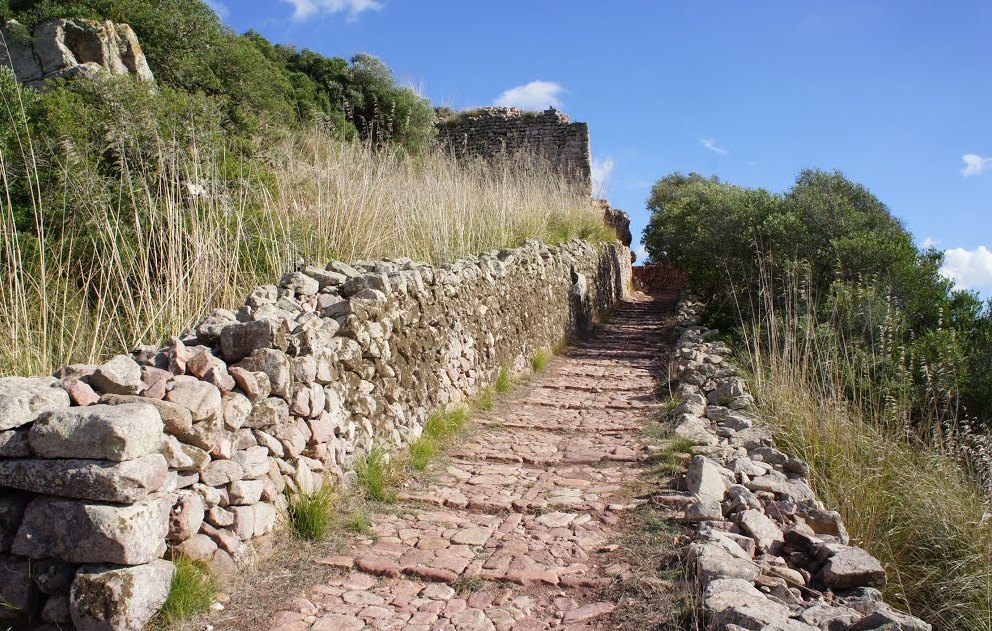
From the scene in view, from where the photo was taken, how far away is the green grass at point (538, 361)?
8719 mm

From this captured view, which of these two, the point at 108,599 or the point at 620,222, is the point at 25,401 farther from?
the point at 620,222

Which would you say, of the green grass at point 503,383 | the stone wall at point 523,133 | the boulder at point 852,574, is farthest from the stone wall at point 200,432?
the stone wall at point 523,133

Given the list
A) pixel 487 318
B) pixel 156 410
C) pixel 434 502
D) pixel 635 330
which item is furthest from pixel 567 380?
pixel 156 410

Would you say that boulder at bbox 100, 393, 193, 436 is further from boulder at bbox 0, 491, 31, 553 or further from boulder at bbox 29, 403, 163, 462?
boulder at bbox 0, 491, 31, 553

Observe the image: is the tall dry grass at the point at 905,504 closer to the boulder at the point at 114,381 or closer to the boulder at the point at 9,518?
the boulder at the point at 114,381

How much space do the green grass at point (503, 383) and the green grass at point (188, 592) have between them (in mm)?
4369

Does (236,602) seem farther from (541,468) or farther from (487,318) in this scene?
(487,318)

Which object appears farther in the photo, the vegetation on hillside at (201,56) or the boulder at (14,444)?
the vegetation on hillside at (201,56)

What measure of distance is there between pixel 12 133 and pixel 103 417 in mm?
3514

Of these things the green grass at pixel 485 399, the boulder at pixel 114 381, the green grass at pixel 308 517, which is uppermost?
the boulder at pixel 114 381

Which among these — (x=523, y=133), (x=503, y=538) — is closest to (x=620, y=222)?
(x=523, y=133)

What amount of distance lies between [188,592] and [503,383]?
468 centimetres

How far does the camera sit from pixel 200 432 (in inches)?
126

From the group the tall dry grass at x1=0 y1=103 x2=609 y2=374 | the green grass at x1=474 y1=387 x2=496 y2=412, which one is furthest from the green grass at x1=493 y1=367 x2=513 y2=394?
the tall dry grass at x1=0 y1=103 x2=609 y2=374
